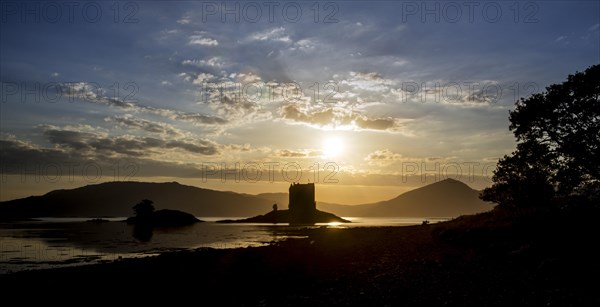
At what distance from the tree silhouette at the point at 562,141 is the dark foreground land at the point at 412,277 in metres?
7.72

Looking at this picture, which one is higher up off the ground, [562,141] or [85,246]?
[562,141]

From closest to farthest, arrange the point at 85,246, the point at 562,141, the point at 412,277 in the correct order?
the point at 412,277
the point at 562,141
the point at 85,246

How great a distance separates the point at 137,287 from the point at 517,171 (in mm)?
36494

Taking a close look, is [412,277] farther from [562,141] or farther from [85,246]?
[85,246]

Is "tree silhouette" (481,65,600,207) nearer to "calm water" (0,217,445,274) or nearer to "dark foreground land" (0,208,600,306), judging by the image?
"dark foreground land" (0,208,600,306)

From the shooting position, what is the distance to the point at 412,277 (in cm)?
2000

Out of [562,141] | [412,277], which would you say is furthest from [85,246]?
[562,141]

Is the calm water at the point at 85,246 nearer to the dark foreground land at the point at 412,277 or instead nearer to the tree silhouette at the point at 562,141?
the dark foreground land at the point at 412,277

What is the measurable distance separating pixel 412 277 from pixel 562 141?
2442cm

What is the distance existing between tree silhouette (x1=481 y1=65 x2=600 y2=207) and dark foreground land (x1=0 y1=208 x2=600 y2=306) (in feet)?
25.3

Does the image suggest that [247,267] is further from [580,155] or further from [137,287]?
[580,155]

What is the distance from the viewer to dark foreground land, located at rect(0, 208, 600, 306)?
15773mm

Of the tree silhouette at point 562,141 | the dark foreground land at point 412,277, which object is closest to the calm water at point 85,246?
the dark foreground land at point 412,277

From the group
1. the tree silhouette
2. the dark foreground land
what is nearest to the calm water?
the dark foreground land
